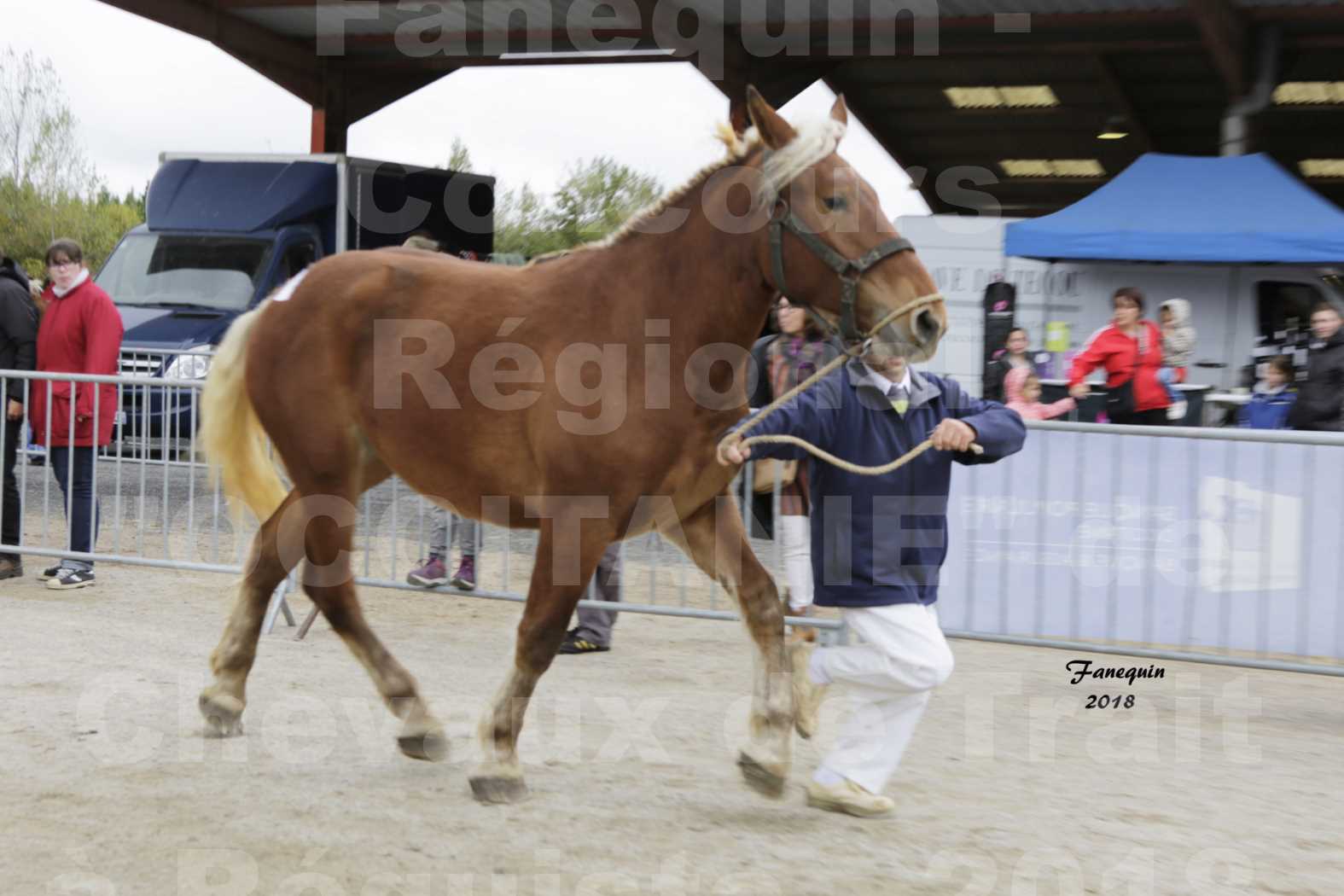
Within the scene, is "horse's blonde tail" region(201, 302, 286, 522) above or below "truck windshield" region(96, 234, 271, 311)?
below

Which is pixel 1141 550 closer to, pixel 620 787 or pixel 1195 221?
pixel 620 787

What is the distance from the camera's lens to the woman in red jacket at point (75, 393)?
7.82m

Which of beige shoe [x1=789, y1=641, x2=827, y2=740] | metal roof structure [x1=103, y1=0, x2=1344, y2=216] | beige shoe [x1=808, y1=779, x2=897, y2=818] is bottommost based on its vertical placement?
beige shoe [x1=808, y1=779, x2=897, y2=818]

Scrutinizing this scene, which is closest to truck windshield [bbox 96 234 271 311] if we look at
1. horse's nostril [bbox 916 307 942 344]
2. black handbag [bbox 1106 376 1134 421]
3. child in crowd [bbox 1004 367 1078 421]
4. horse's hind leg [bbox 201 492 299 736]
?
child in crowd [bbox 1004 367 1078 421]

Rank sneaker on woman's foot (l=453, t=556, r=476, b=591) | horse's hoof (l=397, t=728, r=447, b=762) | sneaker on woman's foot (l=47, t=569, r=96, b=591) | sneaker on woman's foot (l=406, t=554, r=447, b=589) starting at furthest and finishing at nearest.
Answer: sneaker on woman's foot (l=47, t=569, r=96, b=591) < sneaker on woman's foot (l=406, t=554, r=447, b=589) < sneaker on woman's foot (l=453, t=556, r=476, b=591) < horse's hoof (l=397, t=728, r=447, b=762)

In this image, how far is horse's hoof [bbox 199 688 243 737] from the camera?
4.93m

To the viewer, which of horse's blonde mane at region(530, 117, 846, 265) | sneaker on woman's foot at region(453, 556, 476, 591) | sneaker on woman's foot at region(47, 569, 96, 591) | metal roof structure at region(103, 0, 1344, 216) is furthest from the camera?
metal roof structure at region(103, 0, 1344, 216)

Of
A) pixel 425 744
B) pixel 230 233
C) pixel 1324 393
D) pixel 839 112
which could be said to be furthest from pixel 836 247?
pixel 230 233

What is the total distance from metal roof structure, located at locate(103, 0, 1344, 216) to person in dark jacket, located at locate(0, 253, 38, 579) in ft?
27.1

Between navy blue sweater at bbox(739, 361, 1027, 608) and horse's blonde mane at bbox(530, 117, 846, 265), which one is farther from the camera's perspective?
navy blue sweater at bbox(739, 361, 1027, 608)

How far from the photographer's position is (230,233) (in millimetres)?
13430

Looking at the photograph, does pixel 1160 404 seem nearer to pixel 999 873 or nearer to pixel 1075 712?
pixel 1075 712

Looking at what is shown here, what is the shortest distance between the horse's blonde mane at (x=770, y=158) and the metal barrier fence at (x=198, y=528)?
2.48 meters

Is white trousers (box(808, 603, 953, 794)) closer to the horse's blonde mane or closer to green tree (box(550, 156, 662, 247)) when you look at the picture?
the horse's blonde mane
